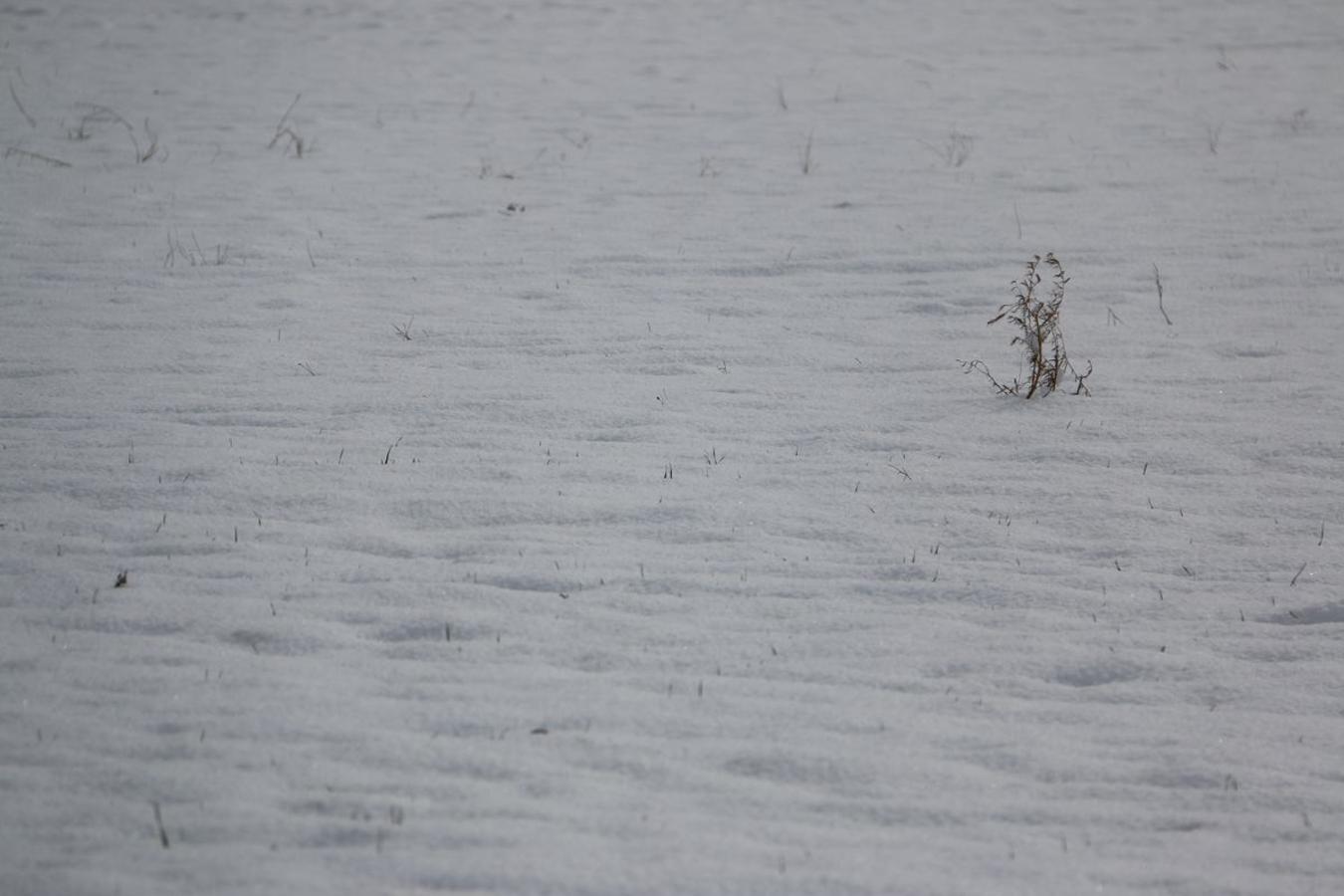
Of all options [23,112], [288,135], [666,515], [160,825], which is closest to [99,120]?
[23,112]

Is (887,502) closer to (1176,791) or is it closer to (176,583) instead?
(1176,791)

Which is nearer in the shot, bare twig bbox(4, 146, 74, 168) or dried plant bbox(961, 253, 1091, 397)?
dried plant bbox(961, 253, 1091, 397)

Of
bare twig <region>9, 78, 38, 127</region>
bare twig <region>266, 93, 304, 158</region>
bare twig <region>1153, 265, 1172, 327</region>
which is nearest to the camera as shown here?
bare twig <region>1153, 265, 1172, 327</region>

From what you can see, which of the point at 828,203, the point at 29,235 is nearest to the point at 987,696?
the point at 828,203

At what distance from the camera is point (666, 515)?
4023 mm

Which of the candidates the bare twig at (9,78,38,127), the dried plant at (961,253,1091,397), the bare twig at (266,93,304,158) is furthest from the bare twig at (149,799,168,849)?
the bare twig at (9,78,38,127)

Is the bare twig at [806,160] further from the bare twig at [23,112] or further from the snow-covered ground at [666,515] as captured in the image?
the bare twig at [23,112]

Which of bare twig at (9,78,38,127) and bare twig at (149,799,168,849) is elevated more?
bare twig at (149,799,168,849)

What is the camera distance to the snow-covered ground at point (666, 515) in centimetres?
277

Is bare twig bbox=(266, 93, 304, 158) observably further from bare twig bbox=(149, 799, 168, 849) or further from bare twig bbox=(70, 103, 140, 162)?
bare twig bbox=(149, 799, 168, 849)

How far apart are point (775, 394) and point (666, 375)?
48 centimetres

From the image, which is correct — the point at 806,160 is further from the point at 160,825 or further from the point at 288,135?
the point at 160,825

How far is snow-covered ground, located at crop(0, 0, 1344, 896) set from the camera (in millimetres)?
2770

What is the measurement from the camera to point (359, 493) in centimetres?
410
